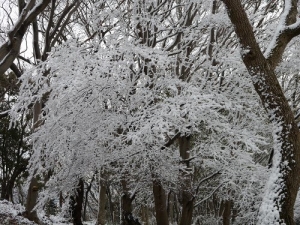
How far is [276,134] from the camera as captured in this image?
4539 millimetres

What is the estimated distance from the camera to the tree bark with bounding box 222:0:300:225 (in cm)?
423

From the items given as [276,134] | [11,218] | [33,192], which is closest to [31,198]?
[33,192]

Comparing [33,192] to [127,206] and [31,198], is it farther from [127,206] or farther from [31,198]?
[127,206]

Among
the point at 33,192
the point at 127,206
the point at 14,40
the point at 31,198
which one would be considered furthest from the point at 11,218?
the point at 14,40

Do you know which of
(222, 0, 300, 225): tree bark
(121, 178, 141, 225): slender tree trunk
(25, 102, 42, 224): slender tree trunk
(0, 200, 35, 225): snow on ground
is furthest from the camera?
(25, 102, 42, 224): slender tree trunk

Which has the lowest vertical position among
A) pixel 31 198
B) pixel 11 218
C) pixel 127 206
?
pixel 11 218

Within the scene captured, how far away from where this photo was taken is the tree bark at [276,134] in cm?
423

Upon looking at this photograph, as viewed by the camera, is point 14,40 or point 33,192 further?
point 33,192

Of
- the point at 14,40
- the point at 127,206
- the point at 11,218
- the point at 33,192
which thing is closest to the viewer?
the point at 14,40

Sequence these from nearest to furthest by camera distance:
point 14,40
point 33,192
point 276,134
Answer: point 276,134, point 14,40, point 33,192

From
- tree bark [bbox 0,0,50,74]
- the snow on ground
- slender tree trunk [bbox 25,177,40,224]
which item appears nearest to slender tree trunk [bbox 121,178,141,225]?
slender tree trunk [bbox 25,177,40,224]

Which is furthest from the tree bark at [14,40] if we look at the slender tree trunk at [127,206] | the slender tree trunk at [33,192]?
the slender tree trunk at [127,206]

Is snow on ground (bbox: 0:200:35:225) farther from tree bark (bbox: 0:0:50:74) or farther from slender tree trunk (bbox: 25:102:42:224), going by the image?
tree bark (bbox: 0:0:50:74)

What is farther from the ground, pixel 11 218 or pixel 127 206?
pixel 127 206
